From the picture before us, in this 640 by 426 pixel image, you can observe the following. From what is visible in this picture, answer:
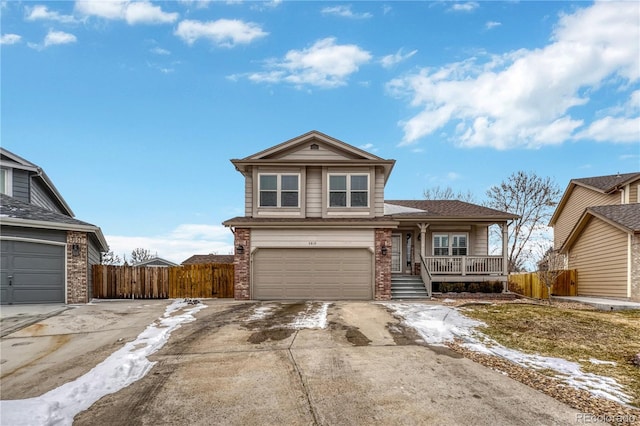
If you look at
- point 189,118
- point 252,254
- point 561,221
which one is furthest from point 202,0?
point 561,221

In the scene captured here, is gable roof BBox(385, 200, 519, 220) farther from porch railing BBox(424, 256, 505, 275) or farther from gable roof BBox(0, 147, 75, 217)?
gable roof BBox(0, 147, 75, 217)

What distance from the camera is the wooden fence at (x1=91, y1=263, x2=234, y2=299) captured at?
619 inches

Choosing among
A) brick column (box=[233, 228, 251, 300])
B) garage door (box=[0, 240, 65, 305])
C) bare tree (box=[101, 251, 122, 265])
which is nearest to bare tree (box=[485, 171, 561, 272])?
brick column (box=[233, 228, 251, 300])

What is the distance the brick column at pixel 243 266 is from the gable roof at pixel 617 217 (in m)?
14.9

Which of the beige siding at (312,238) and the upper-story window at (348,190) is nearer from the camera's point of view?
the beige siding at (312,238)

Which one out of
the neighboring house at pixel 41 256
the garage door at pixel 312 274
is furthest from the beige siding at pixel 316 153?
the neighboring house at pixel 41 256

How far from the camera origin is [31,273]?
1244 cm

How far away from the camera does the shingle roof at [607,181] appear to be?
65.9 feet

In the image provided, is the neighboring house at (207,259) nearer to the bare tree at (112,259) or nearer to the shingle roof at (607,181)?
the bare tree at (112,259)

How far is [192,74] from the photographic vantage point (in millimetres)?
17609

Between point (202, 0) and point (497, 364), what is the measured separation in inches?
572

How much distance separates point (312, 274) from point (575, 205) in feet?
66.0

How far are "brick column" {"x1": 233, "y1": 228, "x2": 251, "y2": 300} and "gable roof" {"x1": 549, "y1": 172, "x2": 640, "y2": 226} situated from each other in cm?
2007

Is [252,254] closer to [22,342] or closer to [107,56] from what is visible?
[22,342]
